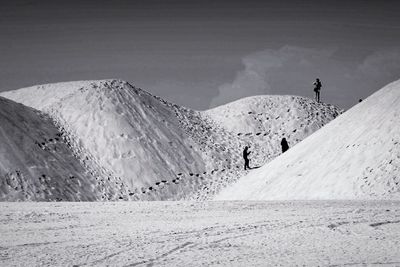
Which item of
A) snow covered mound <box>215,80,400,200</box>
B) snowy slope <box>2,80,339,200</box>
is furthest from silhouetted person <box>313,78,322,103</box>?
snow covered mound <box>215,80,400,200</box>

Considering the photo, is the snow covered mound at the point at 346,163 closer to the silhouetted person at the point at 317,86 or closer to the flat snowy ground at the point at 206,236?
the flat snowy ground at the point at 206,236

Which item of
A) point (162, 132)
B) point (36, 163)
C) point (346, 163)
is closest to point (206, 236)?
point (346, 163)

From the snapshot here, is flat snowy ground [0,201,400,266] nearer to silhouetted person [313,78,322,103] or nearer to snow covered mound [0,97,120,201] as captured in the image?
snow covered mound [0,97,120,201]

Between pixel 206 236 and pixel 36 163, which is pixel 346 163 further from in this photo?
pixel 36 163

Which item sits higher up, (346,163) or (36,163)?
(36,163)

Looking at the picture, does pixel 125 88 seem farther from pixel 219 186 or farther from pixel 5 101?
pixel 219 186

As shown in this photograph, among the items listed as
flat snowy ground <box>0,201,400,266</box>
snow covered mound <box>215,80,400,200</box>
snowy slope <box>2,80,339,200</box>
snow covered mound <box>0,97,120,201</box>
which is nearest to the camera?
flat snowy ground <box>0,201,400,266</box>

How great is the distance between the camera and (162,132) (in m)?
45.4

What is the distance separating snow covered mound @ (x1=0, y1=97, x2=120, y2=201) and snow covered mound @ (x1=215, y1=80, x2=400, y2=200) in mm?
11560

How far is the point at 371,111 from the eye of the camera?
28094 mm

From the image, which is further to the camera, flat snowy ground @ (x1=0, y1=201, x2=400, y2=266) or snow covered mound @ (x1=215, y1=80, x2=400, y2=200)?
snow covered mound @ (x1=215, y1=80, x2=400, y2=200)

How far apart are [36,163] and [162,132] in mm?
14506

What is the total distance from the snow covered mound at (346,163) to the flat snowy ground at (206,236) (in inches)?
241

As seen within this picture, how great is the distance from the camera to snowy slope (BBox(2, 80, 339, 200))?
3825 centimetres
